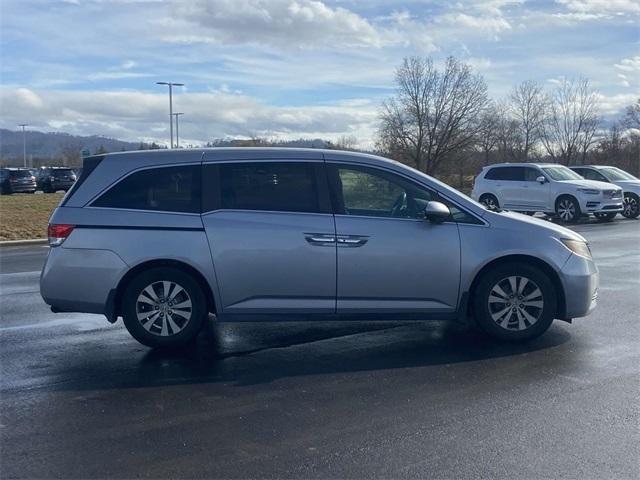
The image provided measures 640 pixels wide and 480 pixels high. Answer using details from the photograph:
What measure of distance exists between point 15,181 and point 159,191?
4313 centimetres

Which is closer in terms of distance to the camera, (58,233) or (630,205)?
(58,233)

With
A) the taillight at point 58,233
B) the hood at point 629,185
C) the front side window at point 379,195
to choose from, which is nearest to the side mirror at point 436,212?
the front side window at point 379,195

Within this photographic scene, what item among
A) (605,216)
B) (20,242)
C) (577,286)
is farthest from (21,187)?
(577,286)

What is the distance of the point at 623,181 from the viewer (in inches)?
953

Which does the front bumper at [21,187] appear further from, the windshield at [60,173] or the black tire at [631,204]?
the black tire at [631,204]

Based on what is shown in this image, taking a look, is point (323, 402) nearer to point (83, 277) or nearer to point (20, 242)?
point (83, 277)

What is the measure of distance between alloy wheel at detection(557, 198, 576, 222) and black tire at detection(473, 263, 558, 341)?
15.7m

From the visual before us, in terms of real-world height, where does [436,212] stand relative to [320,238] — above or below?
above

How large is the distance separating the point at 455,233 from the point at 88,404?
135 inches

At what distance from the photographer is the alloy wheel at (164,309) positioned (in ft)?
21.0

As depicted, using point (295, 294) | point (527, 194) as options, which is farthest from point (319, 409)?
point (527, 194)

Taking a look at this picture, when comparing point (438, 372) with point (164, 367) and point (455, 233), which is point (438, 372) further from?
point (164, 367)

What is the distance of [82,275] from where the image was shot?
6.35 meters

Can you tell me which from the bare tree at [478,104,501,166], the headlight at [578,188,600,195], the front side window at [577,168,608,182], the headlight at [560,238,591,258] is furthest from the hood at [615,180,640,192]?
the bare tree at [478,104,501,166]
